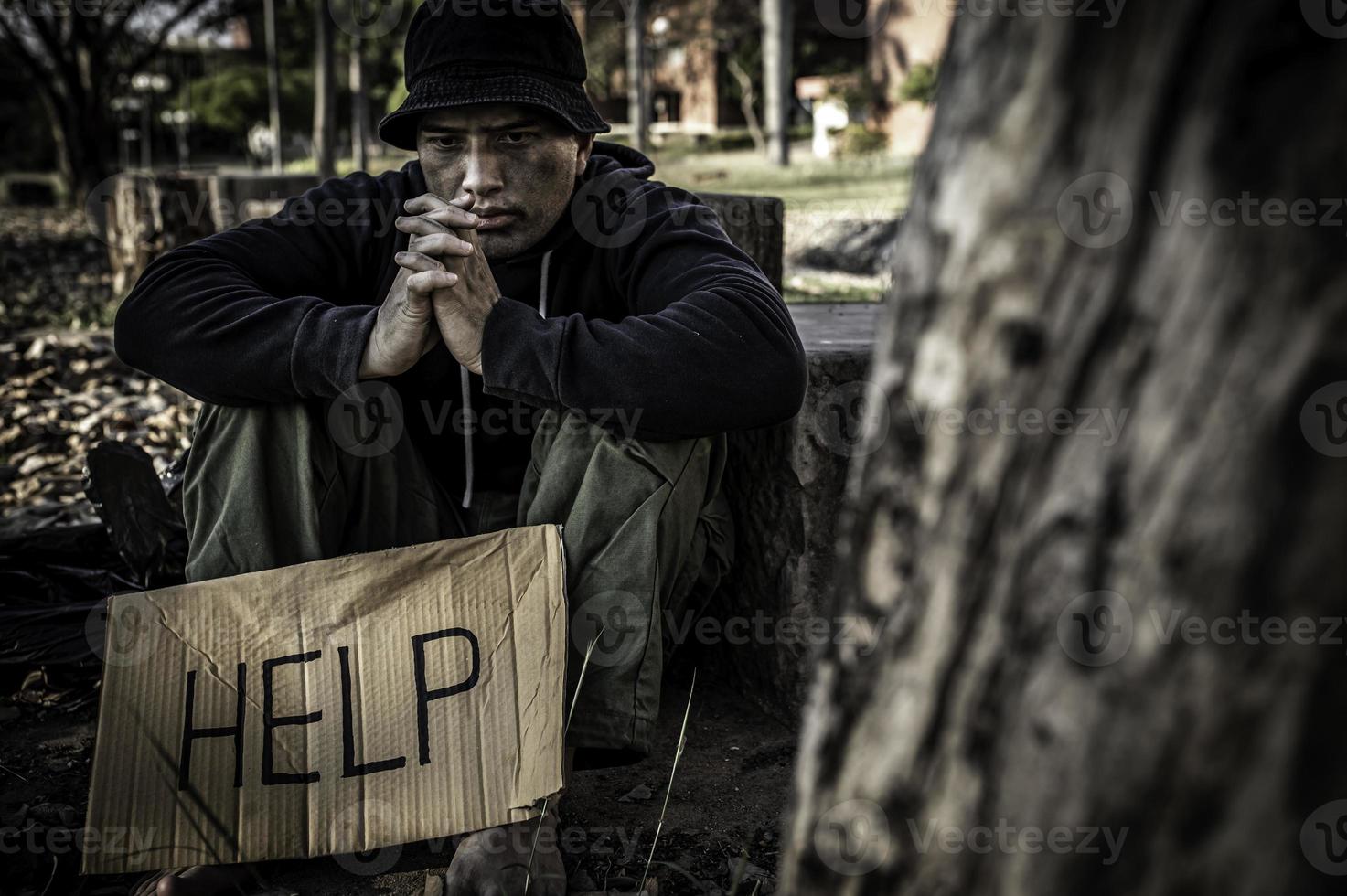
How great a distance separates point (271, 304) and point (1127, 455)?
1825 millimetres

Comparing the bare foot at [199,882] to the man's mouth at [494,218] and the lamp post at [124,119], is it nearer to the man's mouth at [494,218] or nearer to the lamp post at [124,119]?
the man's mouth at [494,218]

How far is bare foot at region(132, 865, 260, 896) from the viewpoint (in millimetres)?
1787

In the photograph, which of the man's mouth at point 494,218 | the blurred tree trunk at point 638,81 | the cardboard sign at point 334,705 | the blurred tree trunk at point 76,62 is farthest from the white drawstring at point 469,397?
the blurred tree trunk at point 76,62

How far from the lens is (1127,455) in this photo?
2.71ft

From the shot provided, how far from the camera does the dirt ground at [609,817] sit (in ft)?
6.40

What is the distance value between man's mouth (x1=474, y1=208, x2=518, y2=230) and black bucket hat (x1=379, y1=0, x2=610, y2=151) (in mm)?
236

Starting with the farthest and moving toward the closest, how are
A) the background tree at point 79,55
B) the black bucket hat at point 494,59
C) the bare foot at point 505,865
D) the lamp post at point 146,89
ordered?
the lamp post at point 146,89 → the background tree at point 79,55 → the black bucket hat at point 494,59 → the bare foot at point 505,865

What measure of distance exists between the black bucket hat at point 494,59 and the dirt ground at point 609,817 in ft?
4.65

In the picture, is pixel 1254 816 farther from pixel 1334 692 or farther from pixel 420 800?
pixel 420 800

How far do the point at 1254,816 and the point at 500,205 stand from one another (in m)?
1.96

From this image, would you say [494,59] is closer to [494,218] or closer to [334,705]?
[494,218]

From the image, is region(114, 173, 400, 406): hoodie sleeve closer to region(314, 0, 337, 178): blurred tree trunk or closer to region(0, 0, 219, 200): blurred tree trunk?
region(314, 0, 337, 178): blurred tree trunk

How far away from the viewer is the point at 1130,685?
0.85 metres

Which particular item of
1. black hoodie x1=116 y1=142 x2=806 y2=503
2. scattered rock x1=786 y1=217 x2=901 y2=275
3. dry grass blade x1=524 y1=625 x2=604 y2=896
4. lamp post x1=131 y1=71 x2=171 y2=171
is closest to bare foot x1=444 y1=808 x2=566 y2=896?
dry grass blade x1=524 y1=625 x2=604 y2=896
